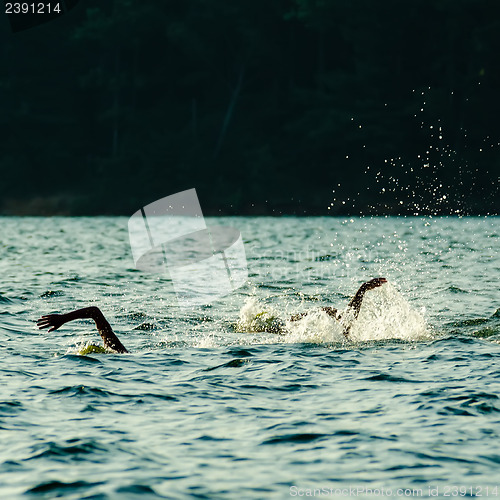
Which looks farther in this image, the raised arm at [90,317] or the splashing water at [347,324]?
the splashing water at [347,324]

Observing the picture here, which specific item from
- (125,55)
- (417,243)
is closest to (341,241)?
(417,243)

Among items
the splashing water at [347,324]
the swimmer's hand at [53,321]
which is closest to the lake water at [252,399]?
the splashing water at [347,324]

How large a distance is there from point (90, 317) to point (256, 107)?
213 feet

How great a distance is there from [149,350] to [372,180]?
5548cm

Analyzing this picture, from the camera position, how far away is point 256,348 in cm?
1345

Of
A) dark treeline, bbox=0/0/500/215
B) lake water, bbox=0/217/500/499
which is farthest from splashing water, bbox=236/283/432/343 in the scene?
dark treeline, bbox=0/0/500/215

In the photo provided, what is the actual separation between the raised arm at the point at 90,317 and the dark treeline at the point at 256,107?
51914 mm

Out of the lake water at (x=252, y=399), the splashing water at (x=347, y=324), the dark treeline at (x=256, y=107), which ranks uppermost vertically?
the dark treeline at (x=256, y=107)

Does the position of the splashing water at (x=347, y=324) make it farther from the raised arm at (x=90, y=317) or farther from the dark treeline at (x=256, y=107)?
the dark treeline at (x=256, y=107)

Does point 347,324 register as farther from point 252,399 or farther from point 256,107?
point 256,107

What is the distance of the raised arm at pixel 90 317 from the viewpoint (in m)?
11.0

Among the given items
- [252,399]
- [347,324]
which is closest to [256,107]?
[347,324]

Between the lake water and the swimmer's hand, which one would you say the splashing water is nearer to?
the lake water

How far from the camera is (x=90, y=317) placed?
38.2 feet
